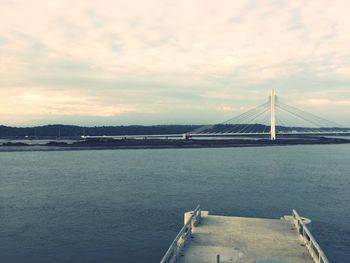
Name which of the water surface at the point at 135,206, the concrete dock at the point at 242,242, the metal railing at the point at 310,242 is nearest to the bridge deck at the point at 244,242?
the concrete dock at the point at 242,242

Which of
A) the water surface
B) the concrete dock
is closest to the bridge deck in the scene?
the concrete dock

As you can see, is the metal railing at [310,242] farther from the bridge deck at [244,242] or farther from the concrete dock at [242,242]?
the bridge deck at [244,242]

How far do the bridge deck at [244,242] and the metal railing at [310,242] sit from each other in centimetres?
20

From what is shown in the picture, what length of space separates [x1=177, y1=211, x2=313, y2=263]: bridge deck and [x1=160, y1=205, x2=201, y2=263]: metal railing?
0.71 ft

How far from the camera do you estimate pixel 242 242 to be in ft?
39.5

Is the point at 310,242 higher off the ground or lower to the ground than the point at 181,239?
higher

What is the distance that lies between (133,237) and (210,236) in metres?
5.18

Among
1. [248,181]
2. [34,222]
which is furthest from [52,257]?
[248,181]

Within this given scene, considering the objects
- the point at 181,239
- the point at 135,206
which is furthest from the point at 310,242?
the point at 135,206

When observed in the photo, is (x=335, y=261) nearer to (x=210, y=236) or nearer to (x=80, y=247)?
(x=210, y=236)

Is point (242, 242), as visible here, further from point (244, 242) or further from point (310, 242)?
point (310, 242)

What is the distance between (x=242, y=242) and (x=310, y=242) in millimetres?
2415

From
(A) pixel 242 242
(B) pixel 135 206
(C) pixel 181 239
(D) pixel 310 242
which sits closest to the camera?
(D) pixel 310 242

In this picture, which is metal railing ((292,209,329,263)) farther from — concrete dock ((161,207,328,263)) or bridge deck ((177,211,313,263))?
bridge deck ((177,211,313,263))
